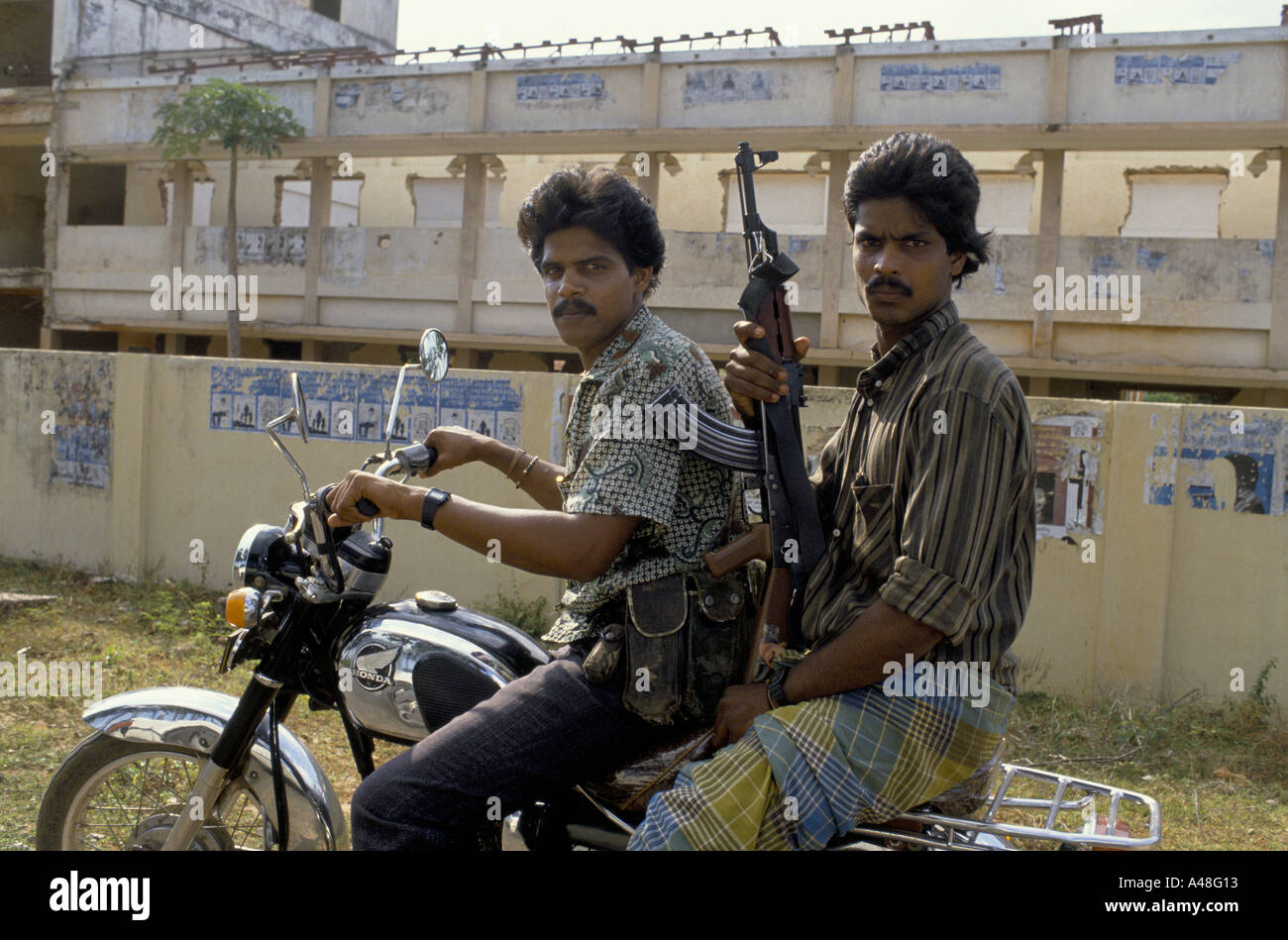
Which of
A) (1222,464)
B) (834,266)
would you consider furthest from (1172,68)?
(1222,464)

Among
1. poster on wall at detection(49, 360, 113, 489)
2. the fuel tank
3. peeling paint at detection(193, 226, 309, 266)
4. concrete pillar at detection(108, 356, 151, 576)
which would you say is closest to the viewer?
the fuel tank

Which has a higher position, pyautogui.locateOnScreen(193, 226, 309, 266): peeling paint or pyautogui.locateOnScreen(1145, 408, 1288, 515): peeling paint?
pyautogui.locateOnScreen(193, 226, 309, 266): peeling paint

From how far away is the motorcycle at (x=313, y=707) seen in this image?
2.21 meters

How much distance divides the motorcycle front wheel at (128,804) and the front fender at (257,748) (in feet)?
0.14

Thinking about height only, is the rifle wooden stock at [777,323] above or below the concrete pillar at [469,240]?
below

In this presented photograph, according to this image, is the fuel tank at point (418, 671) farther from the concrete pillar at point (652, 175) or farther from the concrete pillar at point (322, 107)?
the concrete pillar at point (322, 107)

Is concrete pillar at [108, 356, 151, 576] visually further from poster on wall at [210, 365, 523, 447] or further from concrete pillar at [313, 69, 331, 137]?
concrete pillar at [313, 69, 331, 137]

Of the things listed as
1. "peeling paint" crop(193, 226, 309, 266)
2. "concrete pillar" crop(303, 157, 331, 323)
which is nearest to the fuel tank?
"concrete pillar" crop(303, 157, 331, 323)

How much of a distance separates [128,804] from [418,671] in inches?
42.1

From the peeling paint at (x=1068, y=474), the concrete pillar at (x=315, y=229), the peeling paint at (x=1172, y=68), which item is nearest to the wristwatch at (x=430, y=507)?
the peeling paint at (x=1068, y=474)

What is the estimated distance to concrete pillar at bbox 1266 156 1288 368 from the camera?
50.6 ft

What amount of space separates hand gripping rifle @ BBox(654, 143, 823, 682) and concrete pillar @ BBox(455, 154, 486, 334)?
681 inches

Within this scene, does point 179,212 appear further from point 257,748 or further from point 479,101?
point 257,748

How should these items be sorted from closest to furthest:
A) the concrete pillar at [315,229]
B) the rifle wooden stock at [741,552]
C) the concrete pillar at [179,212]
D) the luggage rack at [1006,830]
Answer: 1. the luggage rack at [1006,830]
2. the rifle wooden stock at [741,552]
3. the concrete pillar at [315,229]
4. the concrete pillar at [179,212]
